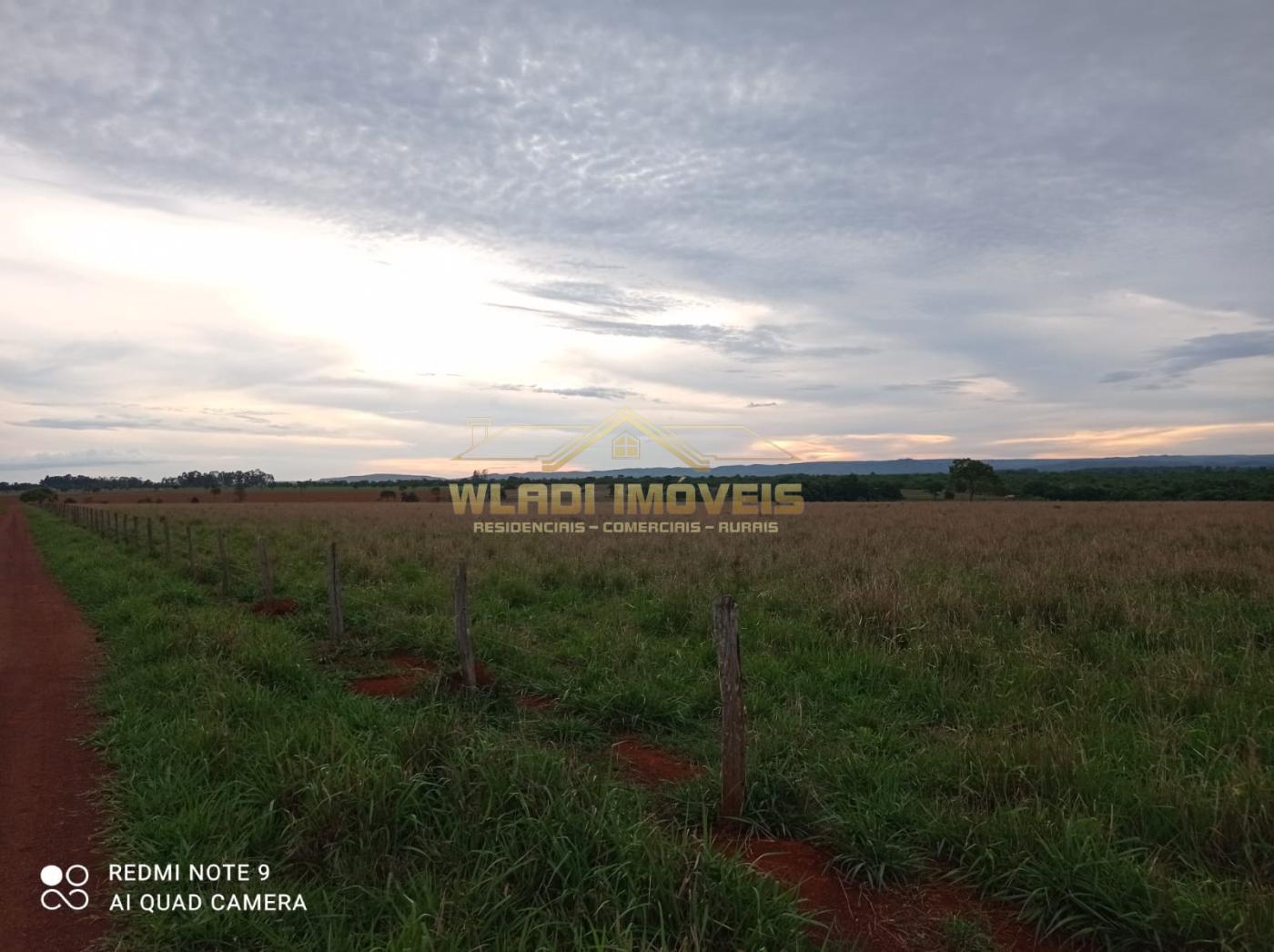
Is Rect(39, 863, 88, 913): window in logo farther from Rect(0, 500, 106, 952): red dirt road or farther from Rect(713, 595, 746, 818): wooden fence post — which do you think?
Rect(713, 595, 746, 818): wooden fence post

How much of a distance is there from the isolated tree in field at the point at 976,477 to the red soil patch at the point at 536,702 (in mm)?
65798

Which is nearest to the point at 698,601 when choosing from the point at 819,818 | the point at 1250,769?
the point at 819,818

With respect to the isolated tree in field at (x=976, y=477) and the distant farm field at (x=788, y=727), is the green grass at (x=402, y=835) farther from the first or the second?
the isolated tree in field at (x=976, y=477)

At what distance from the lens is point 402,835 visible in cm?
429

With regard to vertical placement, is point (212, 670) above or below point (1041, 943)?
above

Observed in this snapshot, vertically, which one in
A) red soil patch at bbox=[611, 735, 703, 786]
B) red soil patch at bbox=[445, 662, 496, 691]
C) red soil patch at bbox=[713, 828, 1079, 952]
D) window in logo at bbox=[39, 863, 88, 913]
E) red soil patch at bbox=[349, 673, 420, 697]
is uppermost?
red soil patch at bbox=[445, 662, 496, 691]

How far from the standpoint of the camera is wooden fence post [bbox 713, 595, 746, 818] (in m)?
4.62

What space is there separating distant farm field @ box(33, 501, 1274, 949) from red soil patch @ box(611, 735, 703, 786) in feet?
0.44

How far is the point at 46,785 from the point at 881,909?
5606mm

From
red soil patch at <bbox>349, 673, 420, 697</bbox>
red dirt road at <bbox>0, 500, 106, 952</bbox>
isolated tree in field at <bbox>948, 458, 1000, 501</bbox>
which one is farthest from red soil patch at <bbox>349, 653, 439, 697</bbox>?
isolated tree in field at <bbox>948, 458, 1000, 501</bbox>

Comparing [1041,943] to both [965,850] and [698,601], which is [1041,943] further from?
[698,601]

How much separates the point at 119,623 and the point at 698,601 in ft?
26.8

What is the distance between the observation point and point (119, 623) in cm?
1024

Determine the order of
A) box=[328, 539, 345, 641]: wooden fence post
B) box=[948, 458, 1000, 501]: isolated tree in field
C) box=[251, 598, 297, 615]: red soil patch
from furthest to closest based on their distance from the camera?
box=[948, 458, 1000, 501]: isolated tree in field, box=[251, 598, 297, 615]: red soil patch, box=[328, 539, 345, 641]: wooden fence post
